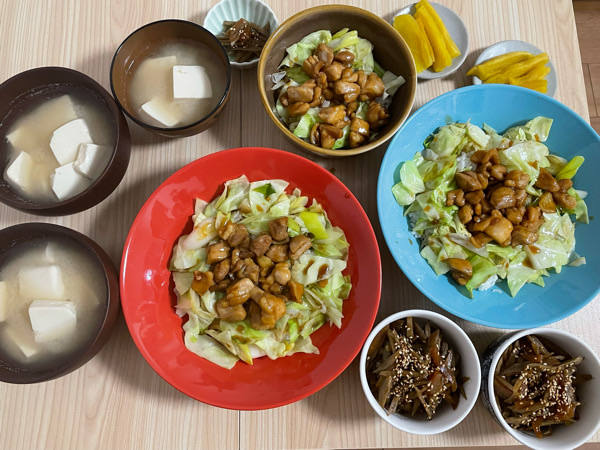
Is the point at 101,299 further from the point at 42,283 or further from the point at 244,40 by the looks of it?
the point at 244,40

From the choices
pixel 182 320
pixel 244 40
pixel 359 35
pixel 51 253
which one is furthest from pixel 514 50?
pixel 51 253

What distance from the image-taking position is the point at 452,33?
1.78 meters

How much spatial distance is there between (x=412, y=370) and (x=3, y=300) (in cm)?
139

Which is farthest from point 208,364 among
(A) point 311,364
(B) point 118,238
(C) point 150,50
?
(C) point 150,50

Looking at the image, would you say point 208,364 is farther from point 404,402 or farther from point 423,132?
point 423,132

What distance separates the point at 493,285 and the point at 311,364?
2.26 feet

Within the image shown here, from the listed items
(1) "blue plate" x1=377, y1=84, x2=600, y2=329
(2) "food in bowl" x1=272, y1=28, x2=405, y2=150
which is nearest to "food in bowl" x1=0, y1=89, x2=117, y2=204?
(2) "food in bowl" x1=272, y1=28, x2=405, y2=150

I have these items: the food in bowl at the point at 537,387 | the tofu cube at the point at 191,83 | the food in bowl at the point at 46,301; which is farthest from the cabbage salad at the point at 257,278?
the food in bowl at the point at 537,387

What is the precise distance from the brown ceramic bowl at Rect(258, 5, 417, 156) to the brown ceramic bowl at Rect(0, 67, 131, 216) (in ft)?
1.71

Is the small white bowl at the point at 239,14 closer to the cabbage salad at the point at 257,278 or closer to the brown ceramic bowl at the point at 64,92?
the brown ceramic bowl at the point at 64,92

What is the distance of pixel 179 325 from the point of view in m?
1.51

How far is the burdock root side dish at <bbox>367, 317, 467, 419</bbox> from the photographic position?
1.46 meters

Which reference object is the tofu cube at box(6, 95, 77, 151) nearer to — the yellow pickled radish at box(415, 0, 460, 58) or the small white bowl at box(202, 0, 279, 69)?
the small white bowl at box(202, 0, 279, 69)

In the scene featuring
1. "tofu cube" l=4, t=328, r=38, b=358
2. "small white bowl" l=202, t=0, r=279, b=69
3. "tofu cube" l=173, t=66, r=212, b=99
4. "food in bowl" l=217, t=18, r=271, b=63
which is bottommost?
"tofu cube" l=4, t=328, r=38, b=358
